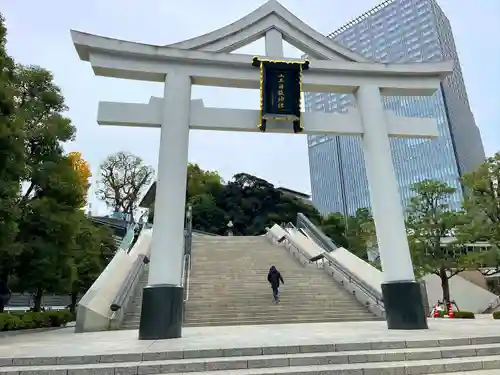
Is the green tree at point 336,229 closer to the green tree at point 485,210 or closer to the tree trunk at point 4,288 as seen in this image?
the green tree at point 485,210

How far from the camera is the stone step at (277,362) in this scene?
495 centimetres

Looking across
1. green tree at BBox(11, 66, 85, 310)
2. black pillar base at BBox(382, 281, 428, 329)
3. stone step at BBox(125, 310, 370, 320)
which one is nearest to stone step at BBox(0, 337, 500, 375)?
black pillar base at BBox(382, 281, 428, 329)

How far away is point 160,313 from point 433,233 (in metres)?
17.1

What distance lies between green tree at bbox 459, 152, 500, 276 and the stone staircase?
306 inches

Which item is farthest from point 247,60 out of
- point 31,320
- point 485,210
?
point 485,210

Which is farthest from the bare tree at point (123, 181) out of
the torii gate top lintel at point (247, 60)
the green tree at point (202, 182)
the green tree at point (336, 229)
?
the torii gate top lintel at point (247, 60)

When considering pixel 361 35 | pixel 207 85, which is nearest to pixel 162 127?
pixel 207 85

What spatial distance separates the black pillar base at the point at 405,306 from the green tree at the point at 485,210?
10636 mm

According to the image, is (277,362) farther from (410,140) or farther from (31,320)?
(410,140)

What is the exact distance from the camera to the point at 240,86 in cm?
943

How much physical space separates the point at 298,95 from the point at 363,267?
24.2 ft

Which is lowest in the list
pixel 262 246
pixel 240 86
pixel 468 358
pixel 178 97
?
pixel 468 358

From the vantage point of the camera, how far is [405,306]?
26.7ft

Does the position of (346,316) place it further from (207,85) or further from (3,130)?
(3,130)
